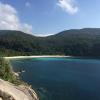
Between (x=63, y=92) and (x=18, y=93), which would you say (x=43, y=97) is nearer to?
(x=63, y=92)

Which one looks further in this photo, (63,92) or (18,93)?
(63,92)

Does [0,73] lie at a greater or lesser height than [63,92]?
greater

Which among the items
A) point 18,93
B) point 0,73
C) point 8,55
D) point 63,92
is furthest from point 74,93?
point 8,55

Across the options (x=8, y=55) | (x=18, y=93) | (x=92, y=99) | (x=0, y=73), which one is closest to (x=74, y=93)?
(x=92, y=99)

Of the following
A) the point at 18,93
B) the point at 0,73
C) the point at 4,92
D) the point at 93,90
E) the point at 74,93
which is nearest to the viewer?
the point at 4,92

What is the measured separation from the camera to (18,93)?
2325cm

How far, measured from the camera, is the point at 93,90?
2530 inches

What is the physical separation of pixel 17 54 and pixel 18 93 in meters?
176

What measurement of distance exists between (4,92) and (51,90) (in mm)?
40902

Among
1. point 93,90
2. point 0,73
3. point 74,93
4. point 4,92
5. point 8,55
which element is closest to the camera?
point 4,92

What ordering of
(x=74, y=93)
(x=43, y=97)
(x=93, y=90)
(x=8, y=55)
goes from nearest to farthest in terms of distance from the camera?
(x=43, y=97) → (x=74, y=93) → (x=93, y=90) → (x=8, y=55)

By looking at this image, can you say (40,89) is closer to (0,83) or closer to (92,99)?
(92,99)

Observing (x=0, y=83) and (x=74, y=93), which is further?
(x=74, y=93)

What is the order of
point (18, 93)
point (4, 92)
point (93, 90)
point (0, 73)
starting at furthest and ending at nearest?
point (93, 90) → point (0, 73) → point (18, 93) → point (4, 92)
